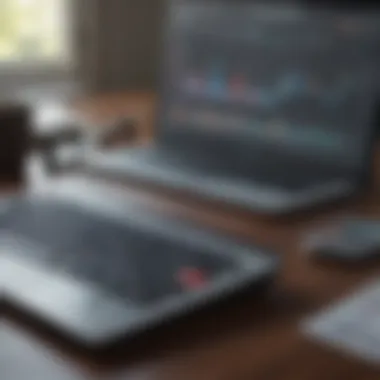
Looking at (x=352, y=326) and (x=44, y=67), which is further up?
(x=352, y=326)

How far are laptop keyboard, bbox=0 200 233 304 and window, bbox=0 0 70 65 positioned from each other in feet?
4.36

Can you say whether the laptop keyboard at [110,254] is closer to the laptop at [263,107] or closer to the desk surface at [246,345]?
the desk surface at [246,345]

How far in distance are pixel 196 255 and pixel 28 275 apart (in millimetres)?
179

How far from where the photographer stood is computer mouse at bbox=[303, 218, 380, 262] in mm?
946

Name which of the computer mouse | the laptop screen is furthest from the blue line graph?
the computer mouse

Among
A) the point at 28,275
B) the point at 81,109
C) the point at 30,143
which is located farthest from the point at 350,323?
the point at 81,109

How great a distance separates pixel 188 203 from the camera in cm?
115

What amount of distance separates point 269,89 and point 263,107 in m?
0.03

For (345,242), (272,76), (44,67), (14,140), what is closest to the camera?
(345,242)

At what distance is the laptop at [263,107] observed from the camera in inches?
47.5

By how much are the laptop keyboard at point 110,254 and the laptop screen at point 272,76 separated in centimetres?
41

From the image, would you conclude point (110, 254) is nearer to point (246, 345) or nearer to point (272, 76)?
point (246, 345)

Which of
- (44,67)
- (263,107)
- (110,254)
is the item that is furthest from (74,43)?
(110,254)

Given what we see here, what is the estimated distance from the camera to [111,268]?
0.87m
